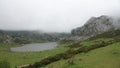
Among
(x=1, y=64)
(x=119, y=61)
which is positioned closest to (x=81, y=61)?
(x=119, y=61)

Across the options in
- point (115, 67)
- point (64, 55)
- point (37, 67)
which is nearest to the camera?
point (115, 67)

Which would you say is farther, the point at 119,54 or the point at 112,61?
the point at 119,54

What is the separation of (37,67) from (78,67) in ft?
58.5

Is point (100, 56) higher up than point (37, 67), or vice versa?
point (100, 56)

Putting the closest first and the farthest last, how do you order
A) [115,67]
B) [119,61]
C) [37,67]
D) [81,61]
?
1. [115,67]
2. [119,61]
3. [81,61]
4. [37,67]

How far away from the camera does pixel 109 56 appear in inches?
1981

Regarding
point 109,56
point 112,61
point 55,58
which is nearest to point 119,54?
point 109,56

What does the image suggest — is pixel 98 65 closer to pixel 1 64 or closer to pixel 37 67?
pixel 37 67

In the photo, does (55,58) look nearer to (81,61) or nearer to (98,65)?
(81,61)

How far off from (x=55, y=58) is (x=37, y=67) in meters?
5.90

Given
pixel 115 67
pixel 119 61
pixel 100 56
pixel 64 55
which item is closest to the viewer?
pixel 115 67

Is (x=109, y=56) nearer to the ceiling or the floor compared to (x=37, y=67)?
nearer to the ceiling

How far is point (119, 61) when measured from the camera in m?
45.2

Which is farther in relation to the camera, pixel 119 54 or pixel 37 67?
pixel 37 67
